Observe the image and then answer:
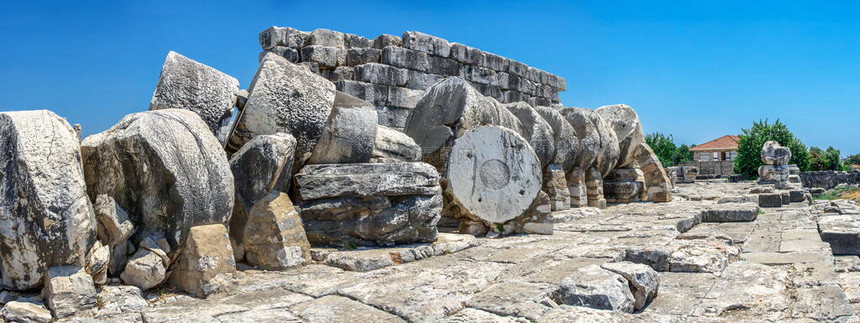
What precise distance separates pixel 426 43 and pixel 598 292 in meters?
8.21

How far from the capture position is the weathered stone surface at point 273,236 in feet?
12.7

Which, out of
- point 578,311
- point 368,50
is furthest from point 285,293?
point 368,50

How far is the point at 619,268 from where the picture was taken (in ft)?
11.2

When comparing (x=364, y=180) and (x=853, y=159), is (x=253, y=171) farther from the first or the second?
(x=853, y=159)

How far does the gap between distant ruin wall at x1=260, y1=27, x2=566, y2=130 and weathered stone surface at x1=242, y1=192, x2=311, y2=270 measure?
5.63 meters

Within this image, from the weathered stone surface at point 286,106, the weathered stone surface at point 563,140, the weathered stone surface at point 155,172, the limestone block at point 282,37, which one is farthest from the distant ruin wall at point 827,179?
the weathered stone surface at point 155,172

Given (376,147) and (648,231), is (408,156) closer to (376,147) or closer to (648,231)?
(376,147)

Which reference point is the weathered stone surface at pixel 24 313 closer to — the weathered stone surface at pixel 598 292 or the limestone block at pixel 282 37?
the weathered stone surface at pixel 598 292

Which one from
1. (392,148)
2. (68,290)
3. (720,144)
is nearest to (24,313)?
(68,290)

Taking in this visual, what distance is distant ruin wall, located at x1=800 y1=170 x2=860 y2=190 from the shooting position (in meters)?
25.0

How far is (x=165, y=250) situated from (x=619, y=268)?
2.38 meters

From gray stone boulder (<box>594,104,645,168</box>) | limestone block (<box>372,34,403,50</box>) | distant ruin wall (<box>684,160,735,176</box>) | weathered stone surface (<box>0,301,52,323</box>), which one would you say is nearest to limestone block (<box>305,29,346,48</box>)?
limestone block (<box>372,34,403,50</box>)

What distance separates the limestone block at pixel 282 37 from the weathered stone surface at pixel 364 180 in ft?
17.6

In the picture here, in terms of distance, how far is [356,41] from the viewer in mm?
10203
